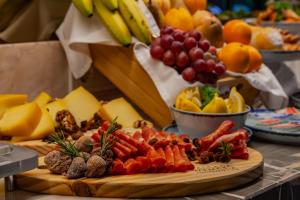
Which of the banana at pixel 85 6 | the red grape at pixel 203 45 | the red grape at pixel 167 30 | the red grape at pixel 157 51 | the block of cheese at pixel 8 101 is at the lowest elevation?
the block of cheese at pixel 8 101

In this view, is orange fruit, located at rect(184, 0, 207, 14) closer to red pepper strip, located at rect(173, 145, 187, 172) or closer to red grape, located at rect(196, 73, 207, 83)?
red grape, located at rect(196, 73, 207, 83)

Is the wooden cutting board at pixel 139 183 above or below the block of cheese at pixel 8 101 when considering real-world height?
below

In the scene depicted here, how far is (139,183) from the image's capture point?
122 cm

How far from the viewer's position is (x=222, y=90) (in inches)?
78.8

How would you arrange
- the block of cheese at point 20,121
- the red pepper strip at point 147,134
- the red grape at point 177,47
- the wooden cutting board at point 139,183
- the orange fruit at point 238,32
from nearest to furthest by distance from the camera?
1. the wooden cutting board at point 139,183
2. the red pepper strip at point 147,134
3. the block of cheese at point 20,121
4. the red grape at point 177,47
5. the orange fruit at point 238,32

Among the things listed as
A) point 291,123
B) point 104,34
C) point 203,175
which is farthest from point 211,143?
point 104,34

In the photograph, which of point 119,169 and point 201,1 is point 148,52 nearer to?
point 201,1

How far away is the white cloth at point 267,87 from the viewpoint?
209 cm

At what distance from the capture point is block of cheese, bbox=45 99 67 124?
172 cm

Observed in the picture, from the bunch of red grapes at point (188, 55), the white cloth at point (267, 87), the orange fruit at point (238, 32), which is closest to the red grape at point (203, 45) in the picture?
the bunch of red grapes at point (188, 55)

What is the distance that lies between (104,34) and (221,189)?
876 mm

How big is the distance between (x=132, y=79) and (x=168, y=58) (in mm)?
165

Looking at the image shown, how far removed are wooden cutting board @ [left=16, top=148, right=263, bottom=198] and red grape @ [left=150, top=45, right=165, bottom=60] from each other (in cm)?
65

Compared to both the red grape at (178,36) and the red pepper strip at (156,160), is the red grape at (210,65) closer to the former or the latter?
the red grape at (178,36)
